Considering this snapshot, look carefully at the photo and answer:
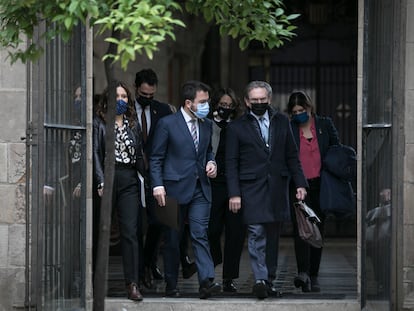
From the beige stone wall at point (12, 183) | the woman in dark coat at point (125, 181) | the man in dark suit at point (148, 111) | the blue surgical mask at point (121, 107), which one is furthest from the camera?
the man in dark suit at point (148, 111)

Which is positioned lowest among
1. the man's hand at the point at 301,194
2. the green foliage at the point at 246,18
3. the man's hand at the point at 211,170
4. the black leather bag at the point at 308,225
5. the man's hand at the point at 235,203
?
the black leather bag at the point at 308,225

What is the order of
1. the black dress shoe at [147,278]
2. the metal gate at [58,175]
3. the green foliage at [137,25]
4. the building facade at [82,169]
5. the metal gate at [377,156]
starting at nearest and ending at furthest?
the green foliage at [137,25]
the metal gate at [58,175]
the building facade at [82,169]
the metal gate at [377,156]
the black dress shoe at [147,278]

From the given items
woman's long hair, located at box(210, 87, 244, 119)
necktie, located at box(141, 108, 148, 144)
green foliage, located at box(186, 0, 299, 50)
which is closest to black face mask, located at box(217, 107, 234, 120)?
woman's long hair, located at box(210, 87, 244, 119)

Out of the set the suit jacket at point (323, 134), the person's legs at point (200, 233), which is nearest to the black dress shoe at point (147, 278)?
the person's legs at point (200, 233)

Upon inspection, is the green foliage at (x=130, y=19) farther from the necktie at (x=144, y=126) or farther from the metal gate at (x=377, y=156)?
the necktie at (x=144, y=126)

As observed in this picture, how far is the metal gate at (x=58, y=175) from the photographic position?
1064 cm

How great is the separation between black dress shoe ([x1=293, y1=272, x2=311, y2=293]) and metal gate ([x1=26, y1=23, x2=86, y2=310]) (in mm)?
2184

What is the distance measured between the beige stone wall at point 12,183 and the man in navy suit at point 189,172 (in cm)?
115

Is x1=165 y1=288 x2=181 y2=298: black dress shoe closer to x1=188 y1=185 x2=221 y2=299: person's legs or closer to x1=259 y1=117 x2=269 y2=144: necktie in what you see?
x1=188 y1=185 x2=221 y2=299: person's legs

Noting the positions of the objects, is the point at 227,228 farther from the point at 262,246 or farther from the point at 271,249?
the point at 262,246

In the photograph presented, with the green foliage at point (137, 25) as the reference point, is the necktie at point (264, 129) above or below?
below

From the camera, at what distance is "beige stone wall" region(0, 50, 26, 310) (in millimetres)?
11312

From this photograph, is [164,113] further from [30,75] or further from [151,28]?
[151,28]

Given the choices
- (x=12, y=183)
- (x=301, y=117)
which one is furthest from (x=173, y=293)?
(x=301, y=117)
